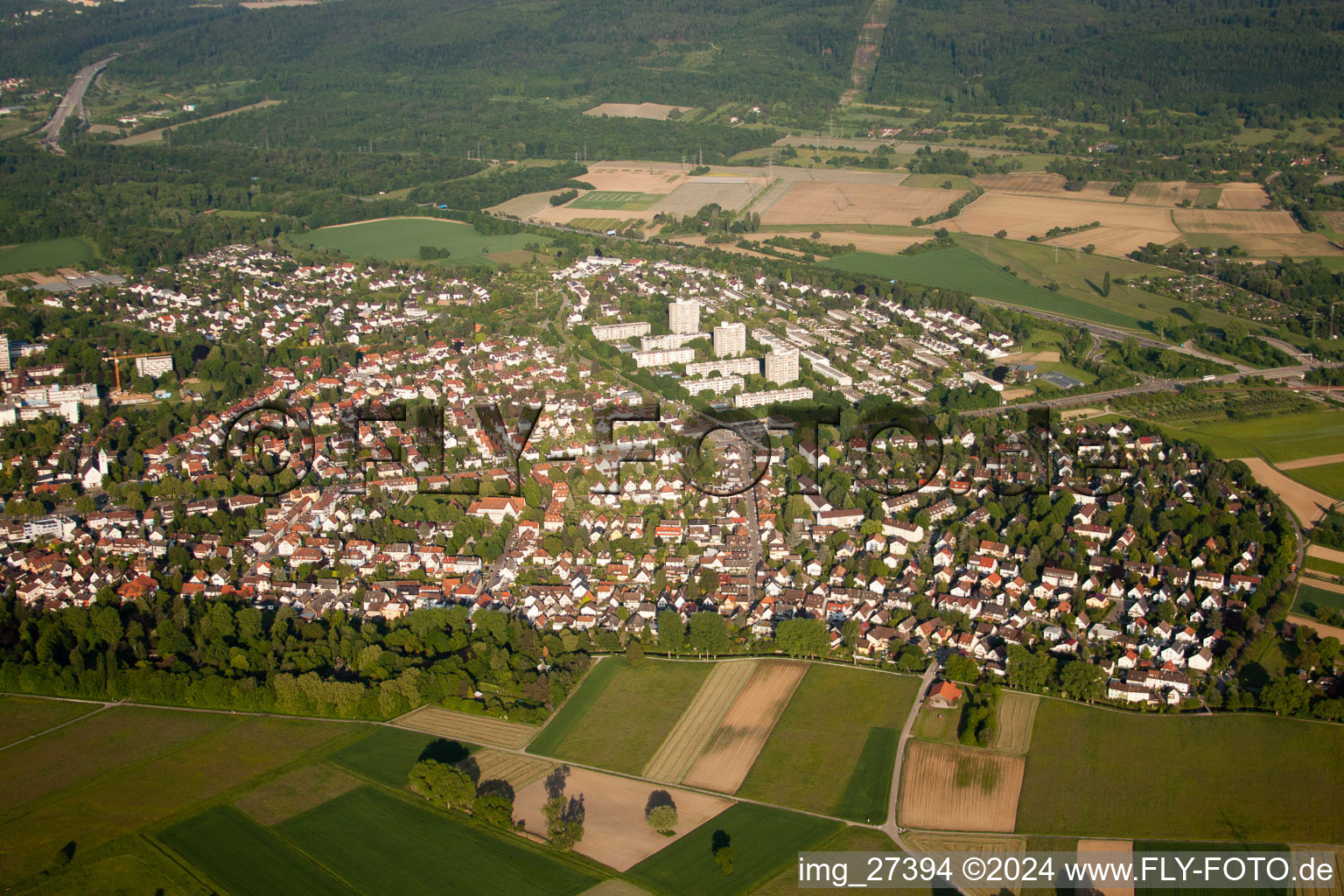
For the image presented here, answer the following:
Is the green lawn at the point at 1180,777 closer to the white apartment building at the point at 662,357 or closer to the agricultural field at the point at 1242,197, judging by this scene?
the white apartment building at the point at 662,357

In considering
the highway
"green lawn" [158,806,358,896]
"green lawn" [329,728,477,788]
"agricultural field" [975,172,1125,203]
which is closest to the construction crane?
"green lawn" [329,728,477,788]

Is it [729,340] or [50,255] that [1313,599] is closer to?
[729,340]

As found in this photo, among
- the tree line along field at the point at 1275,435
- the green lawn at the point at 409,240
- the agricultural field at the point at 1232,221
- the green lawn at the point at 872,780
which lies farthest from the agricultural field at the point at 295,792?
the agricultural field at the point at 1232,221

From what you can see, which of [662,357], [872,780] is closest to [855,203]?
[662,357]

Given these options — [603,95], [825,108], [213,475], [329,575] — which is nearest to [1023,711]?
[329,575]

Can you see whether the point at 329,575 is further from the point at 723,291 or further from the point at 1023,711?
the point at 723,291

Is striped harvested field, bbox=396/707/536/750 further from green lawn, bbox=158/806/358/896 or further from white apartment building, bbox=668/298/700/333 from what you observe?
white apartment building, bbox=668/298/700/333
